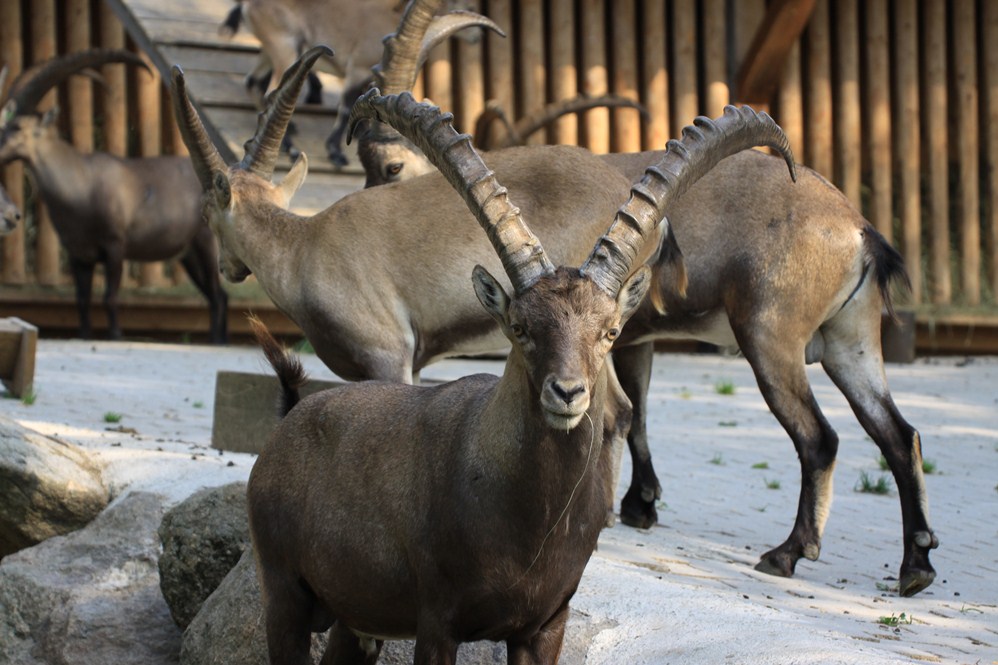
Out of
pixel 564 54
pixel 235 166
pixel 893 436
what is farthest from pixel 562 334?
pixel 564 54

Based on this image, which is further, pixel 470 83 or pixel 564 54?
pixel 564 54

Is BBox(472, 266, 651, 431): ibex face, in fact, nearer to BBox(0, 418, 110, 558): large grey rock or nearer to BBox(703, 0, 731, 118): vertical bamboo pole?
BBox(0, 418, 110, 558): large grey rock

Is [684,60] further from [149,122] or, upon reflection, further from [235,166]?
[235,166]

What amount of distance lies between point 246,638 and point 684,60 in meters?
10.7

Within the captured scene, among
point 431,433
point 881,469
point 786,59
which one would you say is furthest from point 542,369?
point 786,59

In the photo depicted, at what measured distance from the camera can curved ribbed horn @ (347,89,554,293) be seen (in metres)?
4.34

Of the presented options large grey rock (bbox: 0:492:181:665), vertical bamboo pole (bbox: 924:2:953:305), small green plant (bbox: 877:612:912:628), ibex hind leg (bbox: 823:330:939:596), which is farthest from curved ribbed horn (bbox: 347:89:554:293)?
vertical bamboo pole (bbox: 924:2:953:305)

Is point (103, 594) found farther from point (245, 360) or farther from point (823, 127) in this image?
point (823, 127)

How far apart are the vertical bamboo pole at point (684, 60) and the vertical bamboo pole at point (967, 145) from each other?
2.85m

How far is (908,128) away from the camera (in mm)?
15344

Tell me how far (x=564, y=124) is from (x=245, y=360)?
4.12 metres

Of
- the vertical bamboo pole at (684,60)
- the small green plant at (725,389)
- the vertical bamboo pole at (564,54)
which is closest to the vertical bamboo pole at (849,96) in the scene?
the vertical bamboo pole at (684,60)

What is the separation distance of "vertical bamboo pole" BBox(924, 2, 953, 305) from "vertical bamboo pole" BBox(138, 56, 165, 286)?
8026mm

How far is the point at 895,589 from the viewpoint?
6547 millimetres
